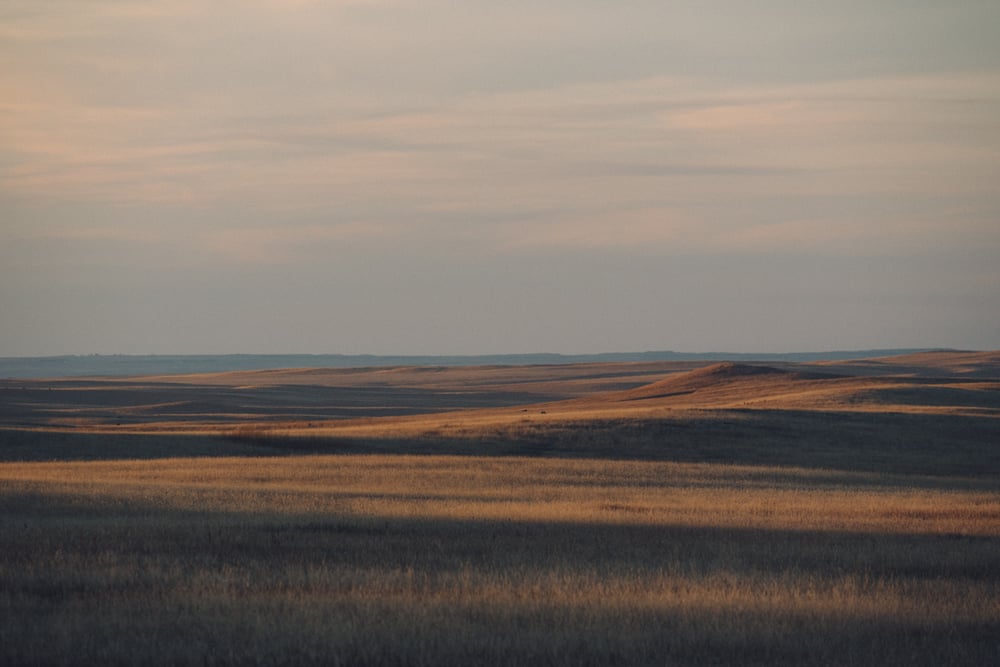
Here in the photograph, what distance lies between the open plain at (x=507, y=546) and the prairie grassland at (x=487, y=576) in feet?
0.16

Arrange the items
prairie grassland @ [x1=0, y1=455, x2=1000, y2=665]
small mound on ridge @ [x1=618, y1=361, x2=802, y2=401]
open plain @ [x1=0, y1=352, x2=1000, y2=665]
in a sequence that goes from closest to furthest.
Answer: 1. prairie grassland @ [x1=0, y1=455, x2=1000, y2=665]
2. open plain @ [x1=0, y1=352, x2=1000, y2=665]
3. small mound on ridge @ [x1=618, y1=361, x2=802, y2=401]

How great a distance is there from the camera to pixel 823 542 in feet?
63.1

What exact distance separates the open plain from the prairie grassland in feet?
0.16

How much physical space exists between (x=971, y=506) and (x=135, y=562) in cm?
1791

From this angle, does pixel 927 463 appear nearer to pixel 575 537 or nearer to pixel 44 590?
pixel 575 537

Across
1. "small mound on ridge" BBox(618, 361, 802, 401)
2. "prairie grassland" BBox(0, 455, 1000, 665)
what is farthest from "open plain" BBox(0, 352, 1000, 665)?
"small mound on ridge" BBox(618, 361, 802, 401)

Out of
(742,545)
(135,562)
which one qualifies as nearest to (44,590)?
(135,562)

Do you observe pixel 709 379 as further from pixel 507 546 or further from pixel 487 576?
pixel 487 576

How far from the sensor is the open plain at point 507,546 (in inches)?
440

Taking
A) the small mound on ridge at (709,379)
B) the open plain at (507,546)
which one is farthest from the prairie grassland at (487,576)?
the small mound on ridge at (709,379)

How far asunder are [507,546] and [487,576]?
308 cm

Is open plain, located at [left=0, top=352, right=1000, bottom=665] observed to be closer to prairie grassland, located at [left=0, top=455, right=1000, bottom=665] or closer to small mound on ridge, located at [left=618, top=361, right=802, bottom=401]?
prairie grassland, located at [left=0, top=455, right=1000, bottom=665]

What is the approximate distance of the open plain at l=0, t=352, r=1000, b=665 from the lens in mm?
11172

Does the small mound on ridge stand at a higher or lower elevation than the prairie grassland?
higher
